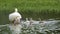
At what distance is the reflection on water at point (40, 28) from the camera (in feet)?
4.42

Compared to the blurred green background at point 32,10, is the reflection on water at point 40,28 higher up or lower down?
lower down

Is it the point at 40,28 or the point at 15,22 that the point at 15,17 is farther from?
the point at 40,28

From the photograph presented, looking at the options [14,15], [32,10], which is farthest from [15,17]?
[32,10]

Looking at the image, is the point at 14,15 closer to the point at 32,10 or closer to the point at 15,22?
the point at 15,22

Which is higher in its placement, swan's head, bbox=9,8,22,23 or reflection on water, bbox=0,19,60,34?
swan's head, bbox=9,8,22,23

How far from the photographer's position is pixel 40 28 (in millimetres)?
1365

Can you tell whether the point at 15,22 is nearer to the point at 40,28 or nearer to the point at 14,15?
the point at 14,15

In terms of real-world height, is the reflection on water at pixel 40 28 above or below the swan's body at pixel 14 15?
below

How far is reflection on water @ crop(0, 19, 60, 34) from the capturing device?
1347 mm

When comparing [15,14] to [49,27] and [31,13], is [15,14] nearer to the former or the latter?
[31,13]

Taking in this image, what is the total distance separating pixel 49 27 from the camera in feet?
4.50

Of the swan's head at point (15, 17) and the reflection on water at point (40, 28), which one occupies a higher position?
the swan's head at point (15, 17)

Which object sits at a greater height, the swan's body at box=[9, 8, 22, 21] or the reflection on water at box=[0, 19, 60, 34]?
the swan's body at box=[9, 8, 22, 21]

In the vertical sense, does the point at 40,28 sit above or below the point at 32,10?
below
